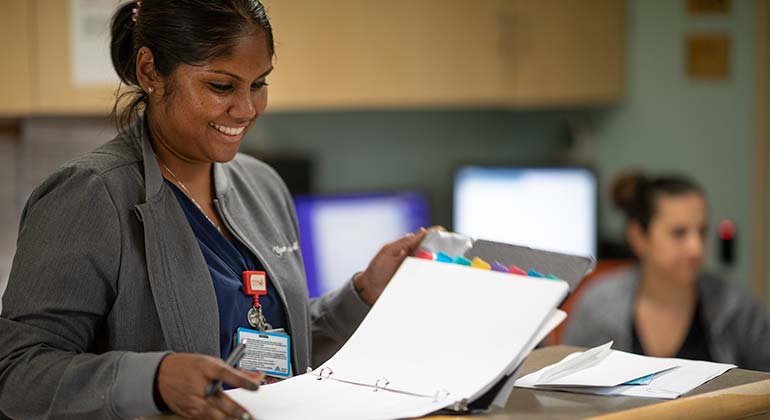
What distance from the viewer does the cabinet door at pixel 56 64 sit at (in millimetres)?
2541

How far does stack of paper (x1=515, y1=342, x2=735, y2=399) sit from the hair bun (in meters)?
1.86

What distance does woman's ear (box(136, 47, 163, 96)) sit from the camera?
1.39m

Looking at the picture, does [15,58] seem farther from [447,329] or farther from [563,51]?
[563,51]

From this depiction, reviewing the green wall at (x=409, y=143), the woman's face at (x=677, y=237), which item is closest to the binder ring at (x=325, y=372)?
the woman's face at (x=677, y=237)

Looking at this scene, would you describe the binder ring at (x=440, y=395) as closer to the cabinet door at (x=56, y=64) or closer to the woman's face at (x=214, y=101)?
the woman's face at (x=214, y=101)

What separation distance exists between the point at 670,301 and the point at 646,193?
1.04 feet

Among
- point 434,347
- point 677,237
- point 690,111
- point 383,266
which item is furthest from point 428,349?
point 690,111

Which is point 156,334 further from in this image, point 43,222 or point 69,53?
point 69,53

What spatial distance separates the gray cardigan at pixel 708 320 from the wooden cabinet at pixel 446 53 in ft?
2.61

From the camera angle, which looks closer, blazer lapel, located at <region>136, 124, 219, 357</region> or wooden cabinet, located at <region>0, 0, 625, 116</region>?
blazer lapel, located at <region>136, 124, 219, 357</region>

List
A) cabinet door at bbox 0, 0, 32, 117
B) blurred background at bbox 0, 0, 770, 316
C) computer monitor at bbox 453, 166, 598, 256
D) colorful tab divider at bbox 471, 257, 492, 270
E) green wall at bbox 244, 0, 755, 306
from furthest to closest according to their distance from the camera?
1. computer monitor at bbox 453, 166, 598, 256
2. green wall at bbox 244, 0, 755, 306
3. blurred background at bbox 0, 0, 770, 316
4. cabinet door at bbox 0, 0, 32, 117
5. colorful tab divider at bbox 471, 257, 492, 270

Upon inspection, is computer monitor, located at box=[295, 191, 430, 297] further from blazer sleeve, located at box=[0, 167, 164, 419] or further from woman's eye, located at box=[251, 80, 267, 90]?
blazer sleeve, located at box=[0, 167, 164, 419]

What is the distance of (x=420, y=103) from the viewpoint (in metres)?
3.34

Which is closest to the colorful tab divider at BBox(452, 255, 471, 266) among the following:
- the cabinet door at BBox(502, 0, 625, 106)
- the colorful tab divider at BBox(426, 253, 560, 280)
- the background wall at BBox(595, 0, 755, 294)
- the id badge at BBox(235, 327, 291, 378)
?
the colorful tab divider at BBox(426, 253, 560, 280)
